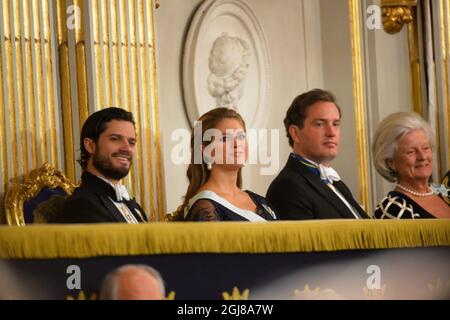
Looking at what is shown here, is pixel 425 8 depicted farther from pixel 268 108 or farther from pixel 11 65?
pixel 11 65

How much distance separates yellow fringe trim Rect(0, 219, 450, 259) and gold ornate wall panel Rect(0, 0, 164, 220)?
8.55 ft

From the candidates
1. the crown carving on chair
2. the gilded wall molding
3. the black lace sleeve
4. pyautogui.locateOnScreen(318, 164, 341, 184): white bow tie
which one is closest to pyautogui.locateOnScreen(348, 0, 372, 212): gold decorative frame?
the gilded wall molding

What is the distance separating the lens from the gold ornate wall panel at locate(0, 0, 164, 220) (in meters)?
5.91

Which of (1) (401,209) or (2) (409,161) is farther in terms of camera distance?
(2) (409,161)

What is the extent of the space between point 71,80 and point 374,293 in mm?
3212

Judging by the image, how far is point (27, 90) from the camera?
5980 mm

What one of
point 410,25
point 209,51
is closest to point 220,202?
point 209,51

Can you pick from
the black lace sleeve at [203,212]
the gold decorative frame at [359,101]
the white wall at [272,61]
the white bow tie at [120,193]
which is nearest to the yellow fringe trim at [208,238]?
the black lace sleeve at [203,212]

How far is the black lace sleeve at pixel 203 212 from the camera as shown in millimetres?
4098

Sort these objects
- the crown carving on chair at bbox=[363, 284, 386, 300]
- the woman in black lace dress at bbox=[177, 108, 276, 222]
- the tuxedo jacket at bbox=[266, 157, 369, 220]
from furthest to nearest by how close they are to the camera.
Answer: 1. the tuxedo jacket at bbox=[266, 157, 369, 220]
2. the woman in black lace dress at bbox=[177, 108, 276, 222]
3. the crown carving on chair at bbox=[363, 284, 386, 300]

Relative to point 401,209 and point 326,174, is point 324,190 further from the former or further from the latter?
point 401,209

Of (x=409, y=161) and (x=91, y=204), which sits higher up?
(x=409, y=161)

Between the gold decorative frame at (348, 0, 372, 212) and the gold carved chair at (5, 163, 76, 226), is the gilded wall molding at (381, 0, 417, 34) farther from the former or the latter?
the gold carved chair at (5, 163, 76, 226)

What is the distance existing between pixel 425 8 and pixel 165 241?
5.42 meters
